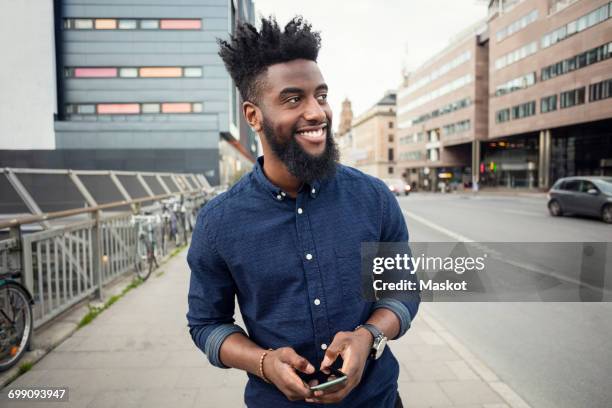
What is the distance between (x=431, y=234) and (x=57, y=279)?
30.7 feet

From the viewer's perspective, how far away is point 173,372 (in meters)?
3.61

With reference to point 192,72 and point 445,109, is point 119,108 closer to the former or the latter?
point 192,72

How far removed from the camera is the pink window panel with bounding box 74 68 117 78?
1390 inches

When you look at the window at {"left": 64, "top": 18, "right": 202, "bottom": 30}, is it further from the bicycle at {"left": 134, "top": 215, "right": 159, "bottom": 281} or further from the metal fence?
the metal fence

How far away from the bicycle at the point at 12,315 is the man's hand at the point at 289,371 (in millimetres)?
3491

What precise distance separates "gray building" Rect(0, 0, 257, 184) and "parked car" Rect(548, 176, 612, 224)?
27.8m

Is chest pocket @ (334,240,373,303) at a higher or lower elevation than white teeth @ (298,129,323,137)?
lower

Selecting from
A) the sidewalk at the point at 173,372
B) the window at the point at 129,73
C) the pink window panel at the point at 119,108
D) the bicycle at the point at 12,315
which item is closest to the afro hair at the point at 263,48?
the sidewalk at the point at 173,372

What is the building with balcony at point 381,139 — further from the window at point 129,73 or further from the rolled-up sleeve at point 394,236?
the rolled-up sleeve at point 394,236

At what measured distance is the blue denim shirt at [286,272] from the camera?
1368mm

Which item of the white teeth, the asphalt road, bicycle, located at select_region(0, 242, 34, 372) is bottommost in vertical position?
the asphalt road

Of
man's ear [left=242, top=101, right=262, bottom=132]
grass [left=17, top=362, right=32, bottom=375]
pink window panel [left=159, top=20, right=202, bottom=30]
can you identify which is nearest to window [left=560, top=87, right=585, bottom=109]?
man's ear [left=242, top=101, right=262, bottom=132]

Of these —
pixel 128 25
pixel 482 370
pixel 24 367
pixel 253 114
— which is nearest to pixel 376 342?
pixel 253 114

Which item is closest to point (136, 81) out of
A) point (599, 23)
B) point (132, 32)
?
point (132, 32)
